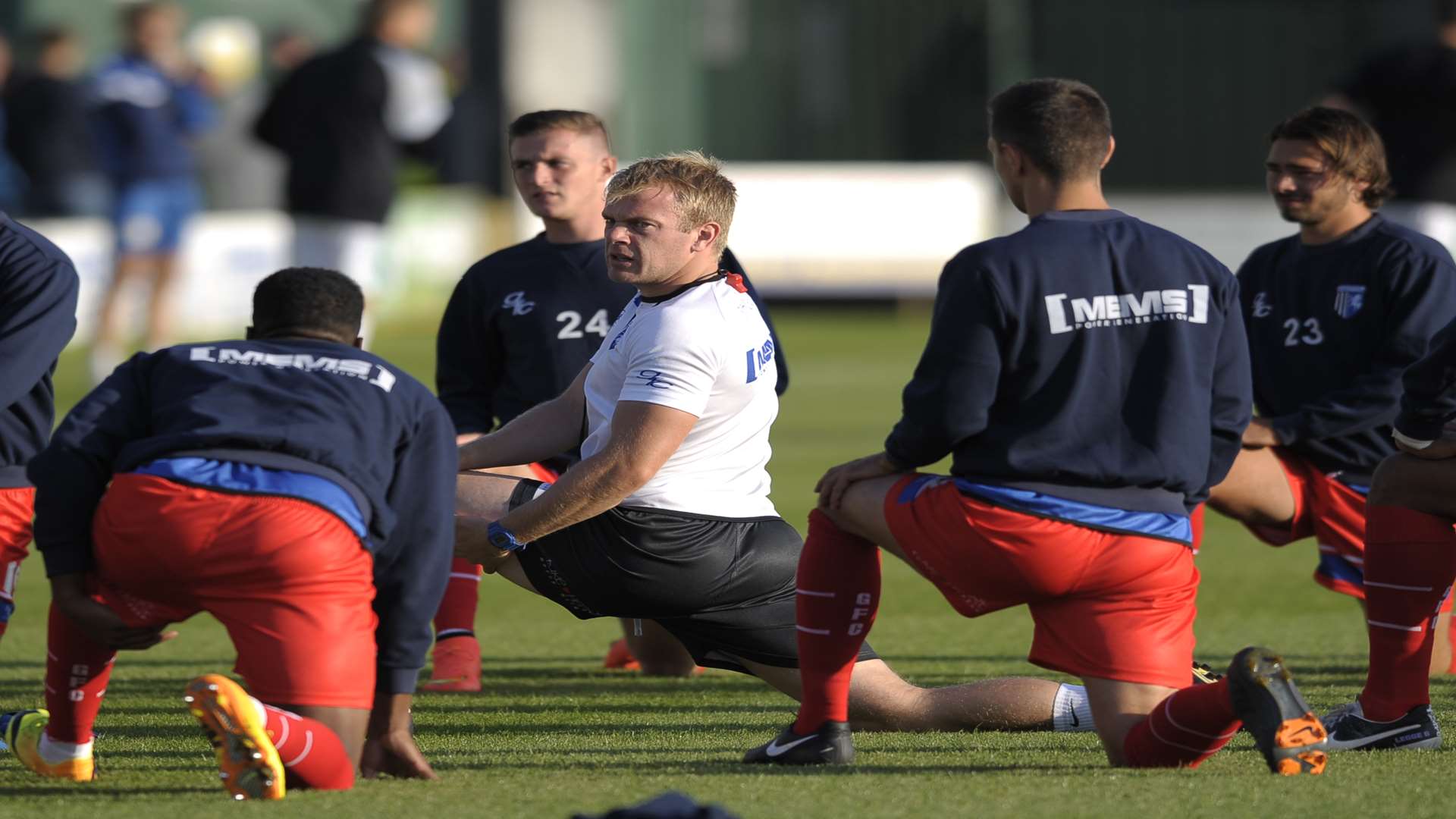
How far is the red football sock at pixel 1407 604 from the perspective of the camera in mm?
5055

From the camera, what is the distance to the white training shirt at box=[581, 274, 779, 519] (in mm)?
4750

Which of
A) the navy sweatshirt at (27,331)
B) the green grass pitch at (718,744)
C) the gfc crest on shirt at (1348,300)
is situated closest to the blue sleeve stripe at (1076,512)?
the green grass pitch at (718,744)

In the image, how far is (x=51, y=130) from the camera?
62.6 ft

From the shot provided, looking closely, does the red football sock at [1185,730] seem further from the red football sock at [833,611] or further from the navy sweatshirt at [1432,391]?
the navy sweatshirt at [1432,391]

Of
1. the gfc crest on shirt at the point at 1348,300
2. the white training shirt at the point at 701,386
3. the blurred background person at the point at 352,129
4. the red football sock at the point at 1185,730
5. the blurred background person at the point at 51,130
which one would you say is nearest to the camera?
the red football sock at the point at 1185,730

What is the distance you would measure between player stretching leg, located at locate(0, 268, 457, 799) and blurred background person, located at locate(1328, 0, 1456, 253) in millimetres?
6368

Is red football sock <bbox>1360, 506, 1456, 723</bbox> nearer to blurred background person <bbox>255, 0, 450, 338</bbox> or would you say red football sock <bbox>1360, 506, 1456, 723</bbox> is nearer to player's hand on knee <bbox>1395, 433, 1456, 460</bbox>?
player's hand on knee <bbox>1395, 433, 1456, 460</bbox>

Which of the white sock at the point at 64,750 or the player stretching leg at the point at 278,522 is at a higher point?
the player stretching leg at the point at 278,522

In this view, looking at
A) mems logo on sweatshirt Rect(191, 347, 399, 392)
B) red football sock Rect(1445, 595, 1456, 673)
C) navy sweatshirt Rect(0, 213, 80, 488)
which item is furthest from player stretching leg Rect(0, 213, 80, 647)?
red football sock Rect(1445, 595, 1456, 673)

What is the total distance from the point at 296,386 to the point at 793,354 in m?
14.9

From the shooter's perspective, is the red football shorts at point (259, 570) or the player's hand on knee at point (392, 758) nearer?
the red football shorts at point (259, 570)

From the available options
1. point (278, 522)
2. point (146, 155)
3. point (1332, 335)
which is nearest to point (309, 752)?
point (278, 522)

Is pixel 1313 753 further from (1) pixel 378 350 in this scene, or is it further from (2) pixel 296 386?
(1) pixel 378 350

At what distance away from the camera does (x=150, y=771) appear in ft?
15.8
